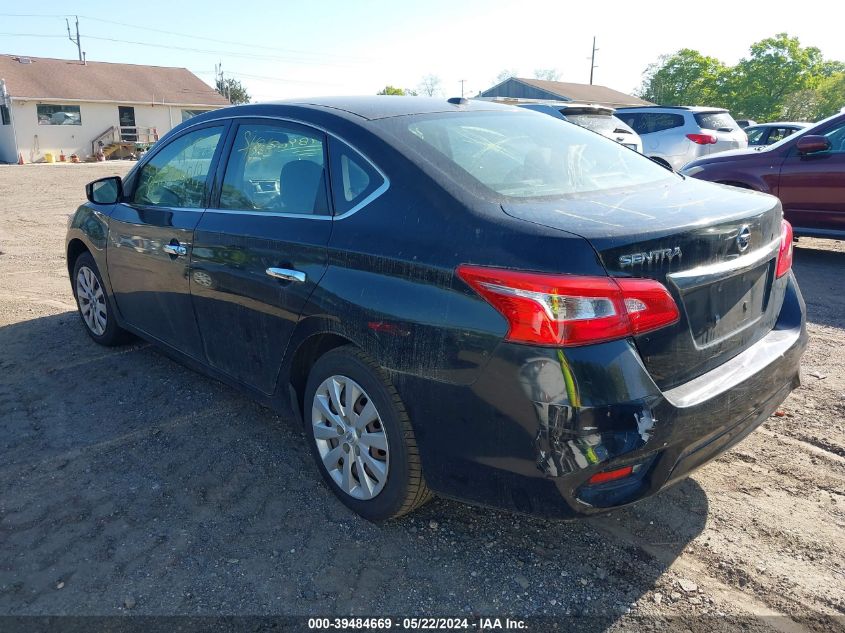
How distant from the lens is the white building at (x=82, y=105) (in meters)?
37.2

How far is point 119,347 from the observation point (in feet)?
16.9

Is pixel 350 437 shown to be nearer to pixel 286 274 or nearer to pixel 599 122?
pixel 286 274

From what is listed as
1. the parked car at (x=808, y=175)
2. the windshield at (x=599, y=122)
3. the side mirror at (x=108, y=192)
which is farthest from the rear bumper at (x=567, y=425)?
the windshield at (x=599, y=122)

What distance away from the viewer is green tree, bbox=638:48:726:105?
2362 inches

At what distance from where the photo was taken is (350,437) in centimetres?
284

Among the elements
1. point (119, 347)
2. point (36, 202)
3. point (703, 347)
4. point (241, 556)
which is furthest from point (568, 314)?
point (36, 202)

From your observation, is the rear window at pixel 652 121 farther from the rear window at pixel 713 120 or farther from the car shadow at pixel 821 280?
the car shadow at pixel 821 280

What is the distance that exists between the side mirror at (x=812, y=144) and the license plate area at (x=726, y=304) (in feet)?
17.6

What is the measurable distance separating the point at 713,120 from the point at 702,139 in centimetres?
81

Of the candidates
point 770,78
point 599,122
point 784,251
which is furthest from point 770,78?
point 784,251

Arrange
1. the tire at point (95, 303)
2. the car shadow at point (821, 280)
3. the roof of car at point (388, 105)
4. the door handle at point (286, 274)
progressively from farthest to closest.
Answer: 1. the car shadow at point (821, 280)
2. the tire at point (95, 303)
3. the roof of car at point (388, 105)
4. the door handle at point (286, 274)


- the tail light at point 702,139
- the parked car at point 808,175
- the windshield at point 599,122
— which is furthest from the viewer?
the tail light at point 702,139

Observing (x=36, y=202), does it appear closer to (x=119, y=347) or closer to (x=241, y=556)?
(x=119, y=347)

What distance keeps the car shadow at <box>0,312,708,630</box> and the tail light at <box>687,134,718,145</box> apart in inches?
422
